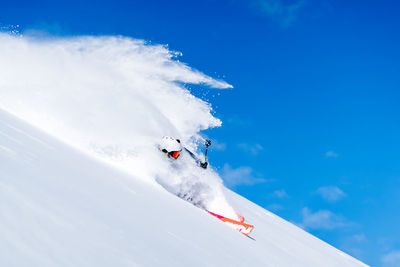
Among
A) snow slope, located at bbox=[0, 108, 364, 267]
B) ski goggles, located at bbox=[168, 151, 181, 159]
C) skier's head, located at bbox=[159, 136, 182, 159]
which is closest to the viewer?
snow slope, located at bbox=[0, 108, 364, 267]

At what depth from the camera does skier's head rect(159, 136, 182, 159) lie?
10344 mm

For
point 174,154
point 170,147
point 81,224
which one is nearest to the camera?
point 81,224

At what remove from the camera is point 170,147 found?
33.9 feet

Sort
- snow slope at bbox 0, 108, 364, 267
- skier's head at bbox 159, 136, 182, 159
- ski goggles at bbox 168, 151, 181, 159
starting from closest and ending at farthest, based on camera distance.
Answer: snow slope at bbox 0, 108, 364, 267 < skier's head at bbox 159, 136, 182, 159 < ski goggles at bbox 168, 151, 181, 159

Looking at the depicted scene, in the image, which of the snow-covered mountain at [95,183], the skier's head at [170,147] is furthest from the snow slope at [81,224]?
the skier's head at [170,147]

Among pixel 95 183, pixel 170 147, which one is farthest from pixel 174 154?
pixel 95 183

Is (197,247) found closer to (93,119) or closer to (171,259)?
(171,259)

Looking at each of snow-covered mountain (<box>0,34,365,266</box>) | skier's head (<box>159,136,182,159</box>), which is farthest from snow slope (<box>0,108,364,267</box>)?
skier's head (<box>159,136,182,159</box>)

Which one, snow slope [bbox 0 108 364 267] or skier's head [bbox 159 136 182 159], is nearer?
snow slope [bbox 0 108 364 267]

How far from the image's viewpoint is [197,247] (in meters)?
4.75

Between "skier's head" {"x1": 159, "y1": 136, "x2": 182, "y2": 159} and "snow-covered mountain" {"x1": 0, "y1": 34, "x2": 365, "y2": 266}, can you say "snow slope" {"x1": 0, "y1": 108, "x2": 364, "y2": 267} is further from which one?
"skier's head" {"x1": 159, "y1": 136, "x2": 182, "y2": 159}

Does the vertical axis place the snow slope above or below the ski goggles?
below

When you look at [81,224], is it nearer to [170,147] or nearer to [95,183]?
[95,183]

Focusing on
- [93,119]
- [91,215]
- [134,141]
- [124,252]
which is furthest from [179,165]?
[124,252]
